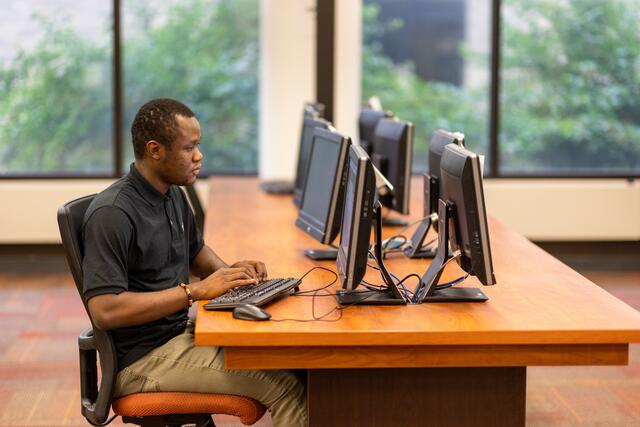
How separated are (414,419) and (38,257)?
4.71 meters

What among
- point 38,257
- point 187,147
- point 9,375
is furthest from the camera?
point 38,257

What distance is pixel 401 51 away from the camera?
23.1 ft

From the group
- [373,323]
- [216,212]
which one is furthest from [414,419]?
[216,212]

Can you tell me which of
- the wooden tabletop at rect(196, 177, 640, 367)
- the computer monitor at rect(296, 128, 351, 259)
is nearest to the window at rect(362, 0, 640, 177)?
the computer monitor at rect(296, 128, 351, 259)

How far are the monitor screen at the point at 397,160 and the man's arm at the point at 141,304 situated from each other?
1482 millimetres

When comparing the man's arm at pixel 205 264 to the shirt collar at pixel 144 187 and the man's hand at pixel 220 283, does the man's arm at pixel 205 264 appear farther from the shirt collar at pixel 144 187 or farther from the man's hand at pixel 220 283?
the shirt collar at pixel 144 187

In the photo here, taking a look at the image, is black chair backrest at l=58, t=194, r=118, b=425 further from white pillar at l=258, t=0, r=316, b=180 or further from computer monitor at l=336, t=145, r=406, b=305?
white pillar at l=258, t=0, r=316, b=180

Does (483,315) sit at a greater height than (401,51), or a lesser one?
lesser

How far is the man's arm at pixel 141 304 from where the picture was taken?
2.53 meters

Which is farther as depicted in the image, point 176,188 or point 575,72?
point 575,72

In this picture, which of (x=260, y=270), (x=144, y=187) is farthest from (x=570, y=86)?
(x=144, y=187)

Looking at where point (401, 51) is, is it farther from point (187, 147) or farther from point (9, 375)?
point (187, 147)

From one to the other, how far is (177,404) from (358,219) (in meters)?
0.70

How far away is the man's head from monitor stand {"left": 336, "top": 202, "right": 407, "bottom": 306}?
21.0 inches
